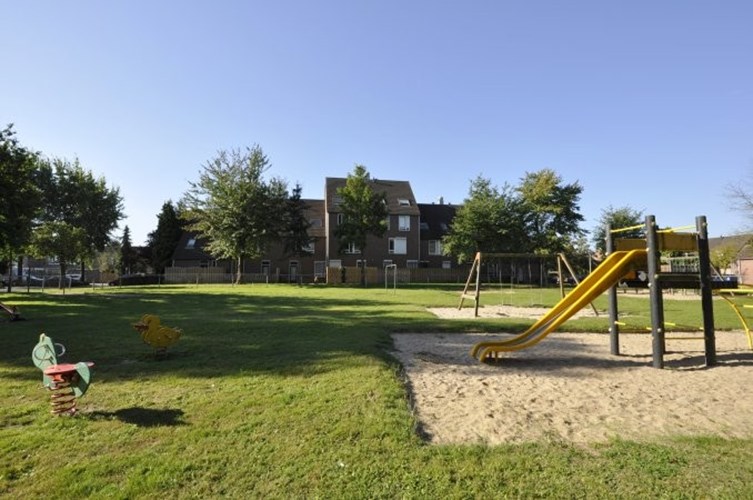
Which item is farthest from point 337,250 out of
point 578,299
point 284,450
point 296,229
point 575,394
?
point 284,450

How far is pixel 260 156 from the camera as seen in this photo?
158 feet

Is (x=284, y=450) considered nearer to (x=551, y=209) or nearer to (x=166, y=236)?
(x=551, y=209)

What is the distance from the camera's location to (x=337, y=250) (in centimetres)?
5606

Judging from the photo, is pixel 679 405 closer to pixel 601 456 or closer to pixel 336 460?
pixel 601 456

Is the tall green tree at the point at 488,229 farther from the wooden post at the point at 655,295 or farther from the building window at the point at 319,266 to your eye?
the wooden post at the point at 655,295

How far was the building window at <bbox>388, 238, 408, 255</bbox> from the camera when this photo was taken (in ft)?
190

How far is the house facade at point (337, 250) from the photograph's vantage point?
185 ft

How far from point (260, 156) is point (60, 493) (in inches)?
1833

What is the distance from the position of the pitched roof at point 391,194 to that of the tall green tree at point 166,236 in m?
21.5

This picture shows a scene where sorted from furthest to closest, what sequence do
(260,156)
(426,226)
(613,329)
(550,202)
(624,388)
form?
(426,226) < (550,202) < (260,156) < (613,329) < (624,388)

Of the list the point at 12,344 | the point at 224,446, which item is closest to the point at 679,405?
the point at 224,446

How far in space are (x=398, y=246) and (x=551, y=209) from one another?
17701 mm

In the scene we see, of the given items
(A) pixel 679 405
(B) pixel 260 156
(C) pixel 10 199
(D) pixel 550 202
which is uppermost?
(B) pixel 260 156

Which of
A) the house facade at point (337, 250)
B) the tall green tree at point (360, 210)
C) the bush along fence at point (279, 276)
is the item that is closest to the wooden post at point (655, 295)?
the tall green tree at point (360, 210)
